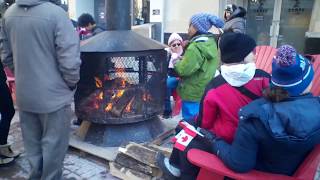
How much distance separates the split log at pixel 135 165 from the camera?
→ 3222 millimetres

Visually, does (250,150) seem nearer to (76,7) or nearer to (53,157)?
(53,157)

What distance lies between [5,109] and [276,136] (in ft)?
9.34

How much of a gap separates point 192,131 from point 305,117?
3.14ft

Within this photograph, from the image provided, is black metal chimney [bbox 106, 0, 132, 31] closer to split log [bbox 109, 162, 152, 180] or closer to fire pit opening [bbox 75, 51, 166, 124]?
fire pit opening [bbox 75, 51, 166, 124]

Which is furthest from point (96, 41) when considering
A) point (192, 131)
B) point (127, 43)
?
point (192, 131)

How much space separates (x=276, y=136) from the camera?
1872 millimetres

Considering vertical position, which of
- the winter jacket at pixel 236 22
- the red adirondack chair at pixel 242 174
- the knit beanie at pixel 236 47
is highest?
the winter jacket at pixel 236 22

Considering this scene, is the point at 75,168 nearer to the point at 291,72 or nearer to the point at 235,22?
the point at 291,72

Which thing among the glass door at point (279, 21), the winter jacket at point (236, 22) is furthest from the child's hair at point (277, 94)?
the glass door at point (279, 21)

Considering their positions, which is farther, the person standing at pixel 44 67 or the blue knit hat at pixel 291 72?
the person standing at pixel 44 67

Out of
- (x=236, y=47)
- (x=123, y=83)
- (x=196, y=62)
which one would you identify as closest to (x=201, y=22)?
(x=196, y=62)

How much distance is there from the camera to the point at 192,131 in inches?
103

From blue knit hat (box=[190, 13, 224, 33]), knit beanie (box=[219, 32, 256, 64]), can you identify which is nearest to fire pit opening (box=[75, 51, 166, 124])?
blue knit hat (box=[190, 13, 224, 33])

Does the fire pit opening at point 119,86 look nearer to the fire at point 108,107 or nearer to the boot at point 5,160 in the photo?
the fire at point 108,107
